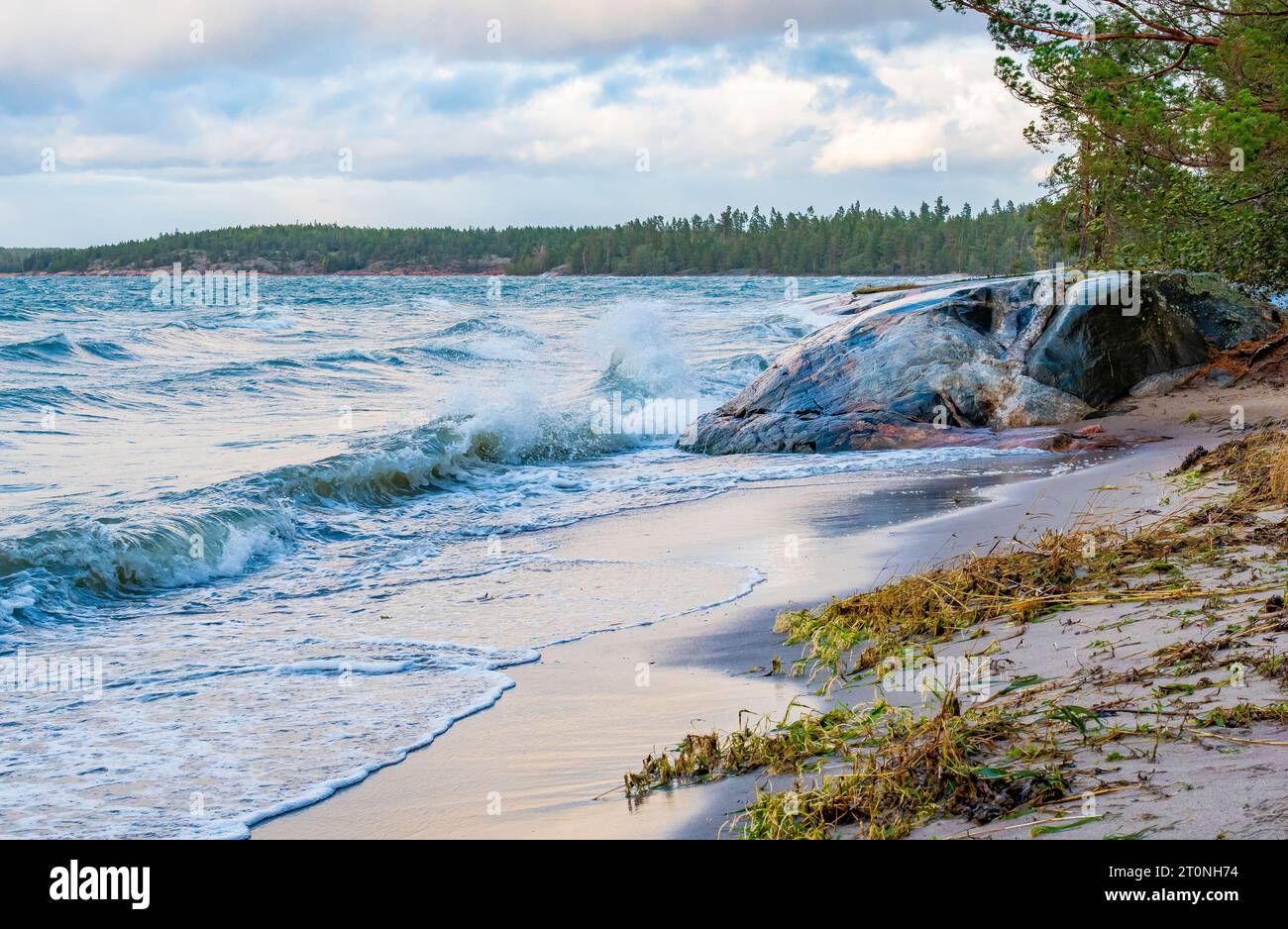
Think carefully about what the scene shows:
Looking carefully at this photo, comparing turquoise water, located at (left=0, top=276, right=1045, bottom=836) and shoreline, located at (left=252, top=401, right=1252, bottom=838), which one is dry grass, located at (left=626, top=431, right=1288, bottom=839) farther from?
turquoise water, located at (left=0, top=276, right=1045, bottom=836)

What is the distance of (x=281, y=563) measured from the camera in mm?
8609

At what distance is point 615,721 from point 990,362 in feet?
34.5

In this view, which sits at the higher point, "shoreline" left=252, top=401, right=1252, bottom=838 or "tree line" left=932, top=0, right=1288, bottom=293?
"tree line" left=932, top=0, right=1288, bottom=293

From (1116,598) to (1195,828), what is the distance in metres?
Answer: 2.38

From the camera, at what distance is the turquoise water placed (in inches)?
180

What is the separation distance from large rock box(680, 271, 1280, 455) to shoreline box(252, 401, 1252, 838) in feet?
17.4

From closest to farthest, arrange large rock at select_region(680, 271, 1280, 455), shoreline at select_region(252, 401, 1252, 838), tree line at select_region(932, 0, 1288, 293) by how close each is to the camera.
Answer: shoreline at select_region(252, 401, 1252, 838), tree line at select_region(932, 0, 1288, 293), large rock at select_region(680, 271, 1280, 455)

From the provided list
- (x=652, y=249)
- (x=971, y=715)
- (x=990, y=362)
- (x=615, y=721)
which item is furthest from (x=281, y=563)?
(x=652, y=249)

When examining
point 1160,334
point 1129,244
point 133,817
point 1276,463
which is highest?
point 1129,244

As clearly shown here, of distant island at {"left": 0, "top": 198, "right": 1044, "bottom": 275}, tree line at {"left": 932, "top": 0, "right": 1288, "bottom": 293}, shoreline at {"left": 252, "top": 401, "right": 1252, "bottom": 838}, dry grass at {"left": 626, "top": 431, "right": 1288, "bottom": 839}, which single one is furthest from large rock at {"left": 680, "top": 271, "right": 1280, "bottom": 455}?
distant island at {"left": 0, "top": 198, "right": 1044, "bottom": 275}
